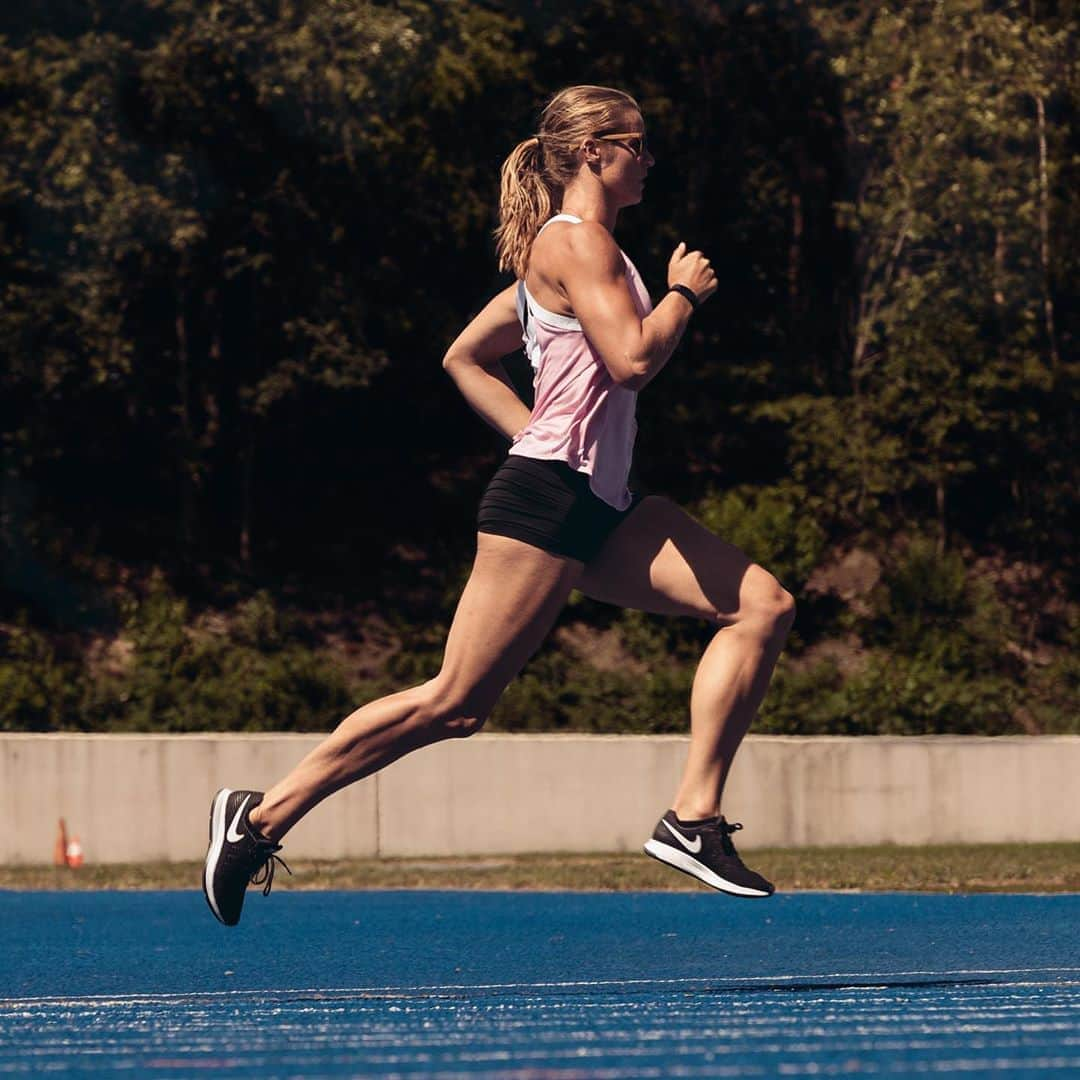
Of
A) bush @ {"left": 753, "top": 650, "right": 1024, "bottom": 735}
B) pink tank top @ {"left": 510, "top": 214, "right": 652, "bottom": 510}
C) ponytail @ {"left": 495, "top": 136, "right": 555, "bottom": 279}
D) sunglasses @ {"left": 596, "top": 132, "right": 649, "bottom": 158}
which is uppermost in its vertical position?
sunglasses @ {"left": 596, "top": 132, "right": 649, "bottom": 158}

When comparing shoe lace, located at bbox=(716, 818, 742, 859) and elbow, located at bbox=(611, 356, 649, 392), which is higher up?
elbow, located at bbox=(611, 356, 649, 392)

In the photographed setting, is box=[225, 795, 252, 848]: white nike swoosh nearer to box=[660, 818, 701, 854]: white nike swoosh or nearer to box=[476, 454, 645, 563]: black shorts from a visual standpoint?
box=[476, 454, 645, 563]: black shorts

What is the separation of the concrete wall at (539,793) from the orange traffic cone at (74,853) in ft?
0.55

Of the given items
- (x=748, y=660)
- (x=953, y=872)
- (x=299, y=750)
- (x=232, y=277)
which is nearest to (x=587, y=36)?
(x=232, y=277)

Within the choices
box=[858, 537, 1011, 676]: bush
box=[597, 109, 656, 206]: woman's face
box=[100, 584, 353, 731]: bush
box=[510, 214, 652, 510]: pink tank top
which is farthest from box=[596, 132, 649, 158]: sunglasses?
box=[858, 537, 1011, 676]: bush

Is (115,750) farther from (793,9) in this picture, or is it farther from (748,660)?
(793,9)

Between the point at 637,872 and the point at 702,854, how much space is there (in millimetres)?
9442

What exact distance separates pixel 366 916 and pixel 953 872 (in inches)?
207

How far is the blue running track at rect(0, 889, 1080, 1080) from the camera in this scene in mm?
4797

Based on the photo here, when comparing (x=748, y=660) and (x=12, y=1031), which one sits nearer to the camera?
(x=12, y=1031)

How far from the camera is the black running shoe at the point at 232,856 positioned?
605cm

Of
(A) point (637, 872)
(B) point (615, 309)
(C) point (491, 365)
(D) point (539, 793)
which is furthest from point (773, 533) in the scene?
(B) point (615, 309)

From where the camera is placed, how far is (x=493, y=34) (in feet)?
104

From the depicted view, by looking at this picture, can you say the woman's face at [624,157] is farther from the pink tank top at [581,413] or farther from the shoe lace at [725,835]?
the shoe lace at [725,835]
